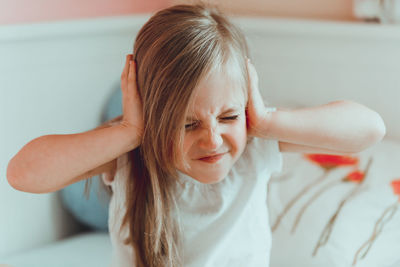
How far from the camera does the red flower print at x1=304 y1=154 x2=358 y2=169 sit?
3.87 ft

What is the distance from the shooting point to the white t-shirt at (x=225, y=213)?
2.83 ft

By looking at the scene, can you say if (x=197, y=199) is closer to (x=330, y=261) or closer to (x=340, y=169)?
(x=330, y=261)

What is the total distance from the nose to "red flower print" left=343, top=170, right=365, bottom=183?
1.66 feet

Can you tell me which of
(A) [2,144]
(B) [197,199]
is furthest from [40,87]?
(B) [197,199]

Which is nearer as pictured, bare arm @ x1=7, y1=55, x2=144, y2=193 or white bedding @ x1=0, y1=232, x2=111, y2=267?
bare arm @ x1=7, y1=55, x2=144, y2=193

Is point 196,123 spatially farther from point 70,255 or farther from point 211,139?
point 70,255

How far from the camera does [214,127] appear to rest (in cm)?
72

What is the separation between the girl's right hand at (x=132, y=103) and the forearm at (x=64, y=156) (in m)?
0.01

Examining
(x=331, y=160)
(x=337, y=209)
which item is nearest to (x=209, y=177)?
(x=337, y=209)

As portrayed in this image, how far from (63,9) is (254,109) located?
2.30 feet

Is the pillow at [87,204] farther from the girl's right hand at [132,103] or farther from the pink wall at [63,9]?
the girl's right hand at [132,103]

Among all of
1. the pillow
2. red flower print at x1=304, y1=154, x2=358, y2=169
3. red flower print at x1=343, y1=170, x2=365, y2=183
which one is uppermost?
red flower print at x1=304, y1=154, x2=358, y2=169

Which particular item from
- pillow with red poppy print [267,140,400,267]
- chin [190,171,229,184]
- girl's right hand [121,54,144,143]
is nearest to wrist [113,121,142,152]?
girl's right hand [121,54,144,143]

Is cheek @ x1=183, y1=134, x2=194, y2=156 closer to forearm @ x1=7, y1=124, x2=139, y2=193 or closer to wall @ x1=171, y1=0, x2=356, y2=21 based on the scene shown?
forearm @ x1=7, y1=124, x2=139, y2=193
